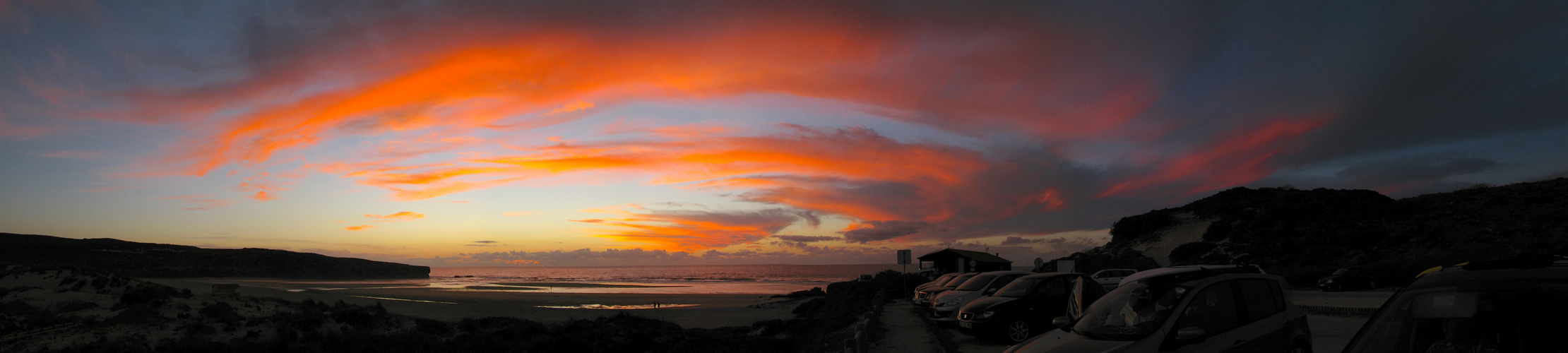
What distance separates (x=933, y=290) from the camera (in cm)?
2252

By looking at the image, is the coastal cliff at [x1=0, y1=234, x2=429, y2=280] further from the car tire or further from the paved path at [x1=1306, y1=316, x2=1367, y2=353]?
the paved path at [x1=1306, y1=316, x2=1367, y2=353]

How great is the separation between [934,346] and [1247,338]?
301 inches

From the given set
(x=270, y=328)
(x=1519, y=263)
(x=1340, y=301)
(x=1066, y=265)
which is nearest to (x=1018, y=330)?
(x=1519, y=263)

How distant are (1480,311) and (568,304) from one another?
46.7 metres

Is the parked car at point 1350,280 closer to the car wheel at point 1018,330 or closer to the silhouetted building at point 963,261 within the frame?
the silhouetted building at point 963,261

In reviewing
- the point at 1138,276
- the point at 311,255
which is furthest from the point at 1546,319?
the point at 311,255

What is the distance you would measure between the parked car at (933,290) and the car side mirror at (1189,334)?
15.0m

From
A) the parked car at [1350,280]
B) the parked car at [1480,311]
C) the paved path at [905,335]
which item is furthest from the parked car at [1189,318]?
the parked car at [1350,280]

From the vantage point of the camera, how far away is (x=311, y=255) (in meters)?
149

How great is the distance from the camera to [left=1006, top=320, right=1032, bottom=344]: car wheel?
40.8 feet

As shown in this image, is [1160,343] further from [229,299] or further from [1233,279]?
[229,299]

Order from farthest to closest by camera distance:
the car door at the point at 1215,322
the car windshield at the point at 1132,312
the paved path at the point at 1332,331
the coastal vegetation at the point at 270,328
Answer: the coastal vegetation at the point at 270,328
the paved path at the point at 1332,331
the car windshield at the point at 1132,312
the car door at the point at 1215,322

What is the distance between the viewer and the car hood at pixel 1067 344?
604cm

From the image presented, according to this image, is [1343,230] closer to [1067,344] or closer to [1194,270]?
[1194,270]
